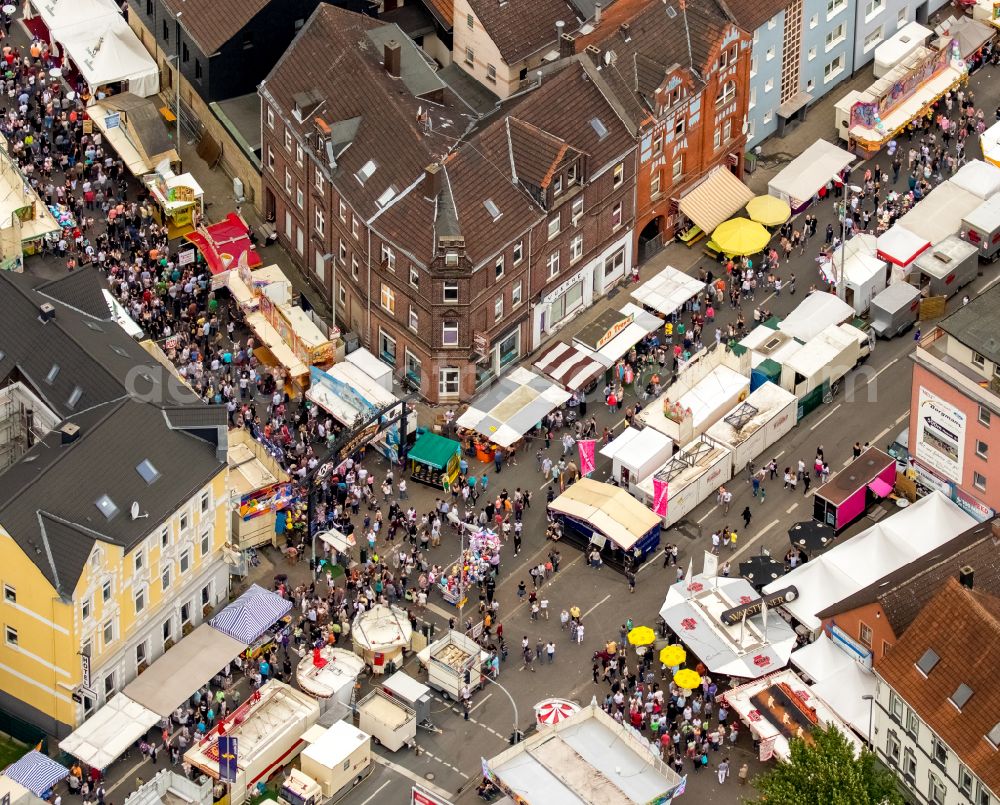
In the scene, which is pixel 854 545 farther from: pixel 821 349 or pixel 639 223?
pixel 639 223

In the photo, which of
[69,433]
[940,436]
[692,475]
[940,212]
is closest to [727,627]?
[692,475]

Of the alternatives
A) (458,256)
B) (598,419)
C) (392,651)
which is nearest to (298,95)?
(458,256)

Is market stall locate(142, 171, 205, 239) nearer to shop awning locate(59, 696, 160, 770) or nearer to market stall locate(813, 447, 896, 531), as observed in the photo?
shop awning locate(59, 696, 160, 770)

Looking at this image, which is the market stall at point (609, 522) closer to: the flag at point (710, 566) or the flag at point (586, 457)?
the flag at point (586, 457)

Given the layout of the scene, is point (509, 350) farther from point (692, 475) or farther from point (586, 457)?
point (692, 475)

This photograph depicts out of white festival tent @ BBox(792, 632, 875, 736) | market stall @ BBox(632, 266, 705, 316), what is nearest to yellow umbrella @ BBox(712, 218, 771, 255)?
market stall @ BBox(632, 266, 705, 316)

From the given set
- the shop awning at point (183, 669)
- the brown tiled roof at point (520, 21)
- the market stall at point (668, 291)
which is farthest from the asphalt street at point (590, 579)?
the brown tiled roof at point (520, 21)
